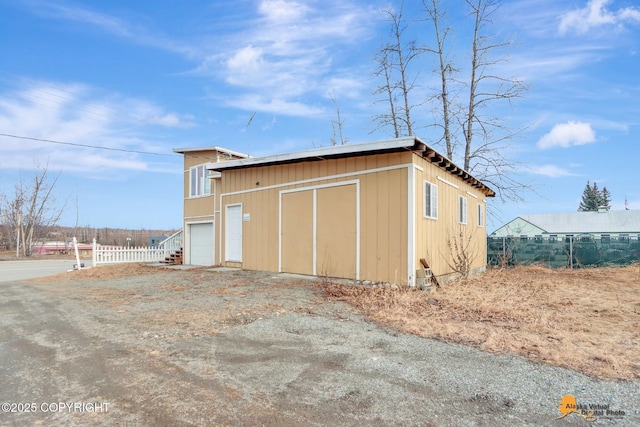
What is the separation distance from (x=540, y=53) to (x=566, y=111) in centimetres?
A: 334

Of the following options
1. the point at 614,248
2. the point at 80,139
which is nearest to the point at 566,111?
the point at 614,248

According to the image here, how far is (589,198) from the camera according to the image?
58.6m

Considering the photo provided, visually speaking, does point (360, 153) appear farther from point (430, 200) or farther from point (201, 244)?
point (201, 244)

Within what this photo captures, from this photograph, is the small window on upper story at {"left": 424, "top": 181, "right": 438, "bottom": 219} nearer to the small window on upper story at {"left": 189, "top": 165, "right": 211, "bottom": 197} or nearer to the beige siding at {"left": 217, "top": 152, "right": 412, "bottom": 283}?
the beige siding at {"left": 217, "top": 152, "right": 412, "bottom": 283}

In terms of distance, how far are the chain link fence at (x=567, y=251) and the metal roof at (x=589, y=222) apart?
23.6m

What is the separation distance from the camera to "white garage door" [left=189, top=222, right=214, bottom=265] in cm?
1440

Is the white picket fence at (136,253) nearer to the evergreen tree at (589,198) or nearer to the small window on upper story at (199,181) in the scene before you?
the small window on upper story at (199,181)

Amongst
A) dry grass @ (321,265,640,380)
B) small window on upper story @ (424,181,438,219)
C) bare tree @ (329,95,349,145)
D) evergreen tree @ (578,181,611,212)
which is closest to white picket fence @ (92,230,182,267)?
bare tree @ (329,95,349,145)

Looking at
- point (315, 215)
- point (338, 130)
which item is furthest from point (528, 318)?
point (338, 130)

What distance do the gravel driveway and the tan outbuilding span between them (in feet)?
10.5

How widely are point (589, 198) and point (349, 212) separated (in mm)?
65175

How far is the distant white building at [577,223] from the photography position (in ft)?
114

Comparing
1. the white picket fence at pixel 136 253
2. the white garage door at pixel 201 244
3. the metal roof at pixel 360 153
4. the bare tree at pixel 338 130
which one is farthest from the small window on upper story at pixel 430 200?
the bare tree at pixel 338 130

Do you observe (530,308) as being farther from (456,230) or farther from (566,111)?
(566,111)
